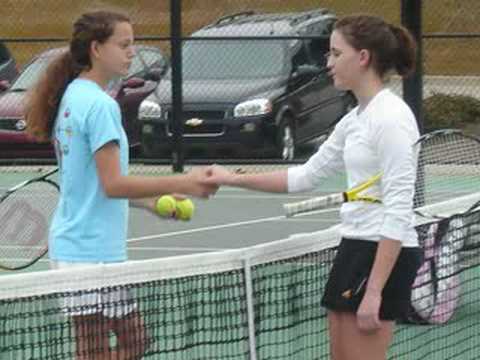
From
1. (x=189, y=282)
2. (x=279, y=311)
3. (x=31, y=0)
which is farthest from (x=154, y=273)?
(x=31, y=0)

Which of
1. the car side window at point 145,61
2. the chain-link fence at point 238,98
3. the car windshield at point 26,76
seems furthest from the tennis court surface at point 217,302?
the car windshield at point 26,76

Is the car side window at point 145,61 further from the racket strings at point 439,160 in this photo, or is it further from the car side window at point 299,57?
the racket strings at point 439,160

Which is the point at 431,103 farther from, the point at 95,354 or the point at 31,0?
the point at 95,354

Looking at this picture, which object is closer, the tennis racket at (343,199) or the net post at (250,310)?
the tennis racket at (343,199)

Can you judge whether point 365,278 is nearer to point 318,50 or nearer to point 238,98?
point 318,50

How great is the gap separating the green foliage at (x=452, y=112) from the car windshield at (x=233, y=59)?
1.96m

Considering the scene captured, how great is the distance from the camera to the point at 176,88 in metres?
15.2

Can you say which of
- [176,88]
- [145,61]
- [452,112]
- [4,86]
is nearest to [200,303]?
[176,88]

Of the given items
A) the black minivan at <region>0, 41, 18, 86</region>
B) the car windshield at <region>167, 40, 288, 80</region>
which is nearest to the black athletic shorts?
the car windshield at <region>167, 40, 288, 80</region>

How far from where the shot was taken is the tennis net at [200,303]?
4.16m

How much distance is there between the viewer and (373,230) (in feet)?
13.9

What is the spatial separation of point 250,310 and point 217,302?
127 millimetres

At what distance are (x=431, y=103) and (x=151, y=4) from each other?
26.3 ft

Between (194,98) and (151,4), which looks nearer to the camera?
(194,98)
